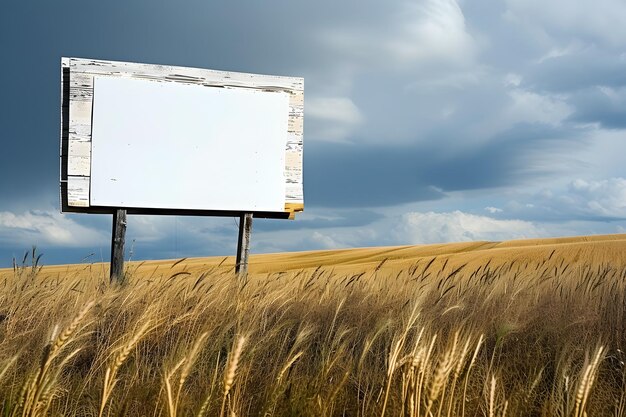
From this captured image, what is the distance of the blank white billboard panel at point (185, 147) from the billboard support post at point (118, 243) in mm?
187

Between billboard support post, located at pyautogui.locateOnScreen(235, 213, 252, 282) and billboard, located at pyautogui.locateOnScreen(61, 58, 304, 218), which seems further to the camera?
billboard support post, located at pyautogui.locateOnScreen(235, 213, 252, 282)

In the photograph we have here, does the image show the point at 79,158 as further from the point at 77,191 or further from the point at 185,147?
the point at 185,147

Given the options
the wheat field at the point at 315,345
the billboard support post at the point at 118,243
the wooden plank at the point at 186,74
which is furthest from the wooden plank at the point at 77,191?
the wheat field at the point at 315,345

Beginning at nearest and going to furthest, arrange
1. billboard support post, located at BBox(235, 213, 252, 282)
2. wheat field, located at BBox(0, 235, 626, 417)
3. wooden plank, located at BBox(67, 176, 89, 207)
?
wheat field, located at BBox(0, 235, 626, 417)
wooden plank, located at BBox(67, 176, 89, 207)
billboard support post, located at BBox(235, 213, 252, 282)

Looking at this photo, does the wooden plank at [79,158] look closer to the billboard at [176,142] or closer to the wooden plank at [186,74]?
the billboard at [176,142]

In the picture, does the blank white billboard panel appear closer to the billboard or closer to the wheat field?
the billboard

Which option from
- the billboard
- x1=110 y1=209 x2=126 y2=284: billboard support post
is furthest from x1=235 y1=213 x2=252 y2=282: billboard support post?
x1=110 y1=209 x2=126 y2=284: billboard support post

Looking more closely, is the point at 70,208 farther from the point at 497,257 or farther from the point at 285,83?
the point at 497,257

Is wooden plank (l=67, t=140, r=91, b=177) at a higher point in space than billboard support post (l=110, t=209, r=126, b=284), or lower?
higher

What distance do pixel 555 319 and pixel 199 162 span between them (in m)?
4.82

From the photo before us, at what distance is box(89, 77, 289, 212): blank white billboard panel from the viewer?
757 cm

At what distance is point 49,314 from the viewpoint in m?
4.71

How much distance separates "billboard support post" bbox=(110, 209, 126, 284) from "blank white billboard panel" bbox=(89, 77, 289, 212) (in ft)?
0.61

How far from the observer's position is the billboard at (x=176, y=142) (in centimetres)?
753
